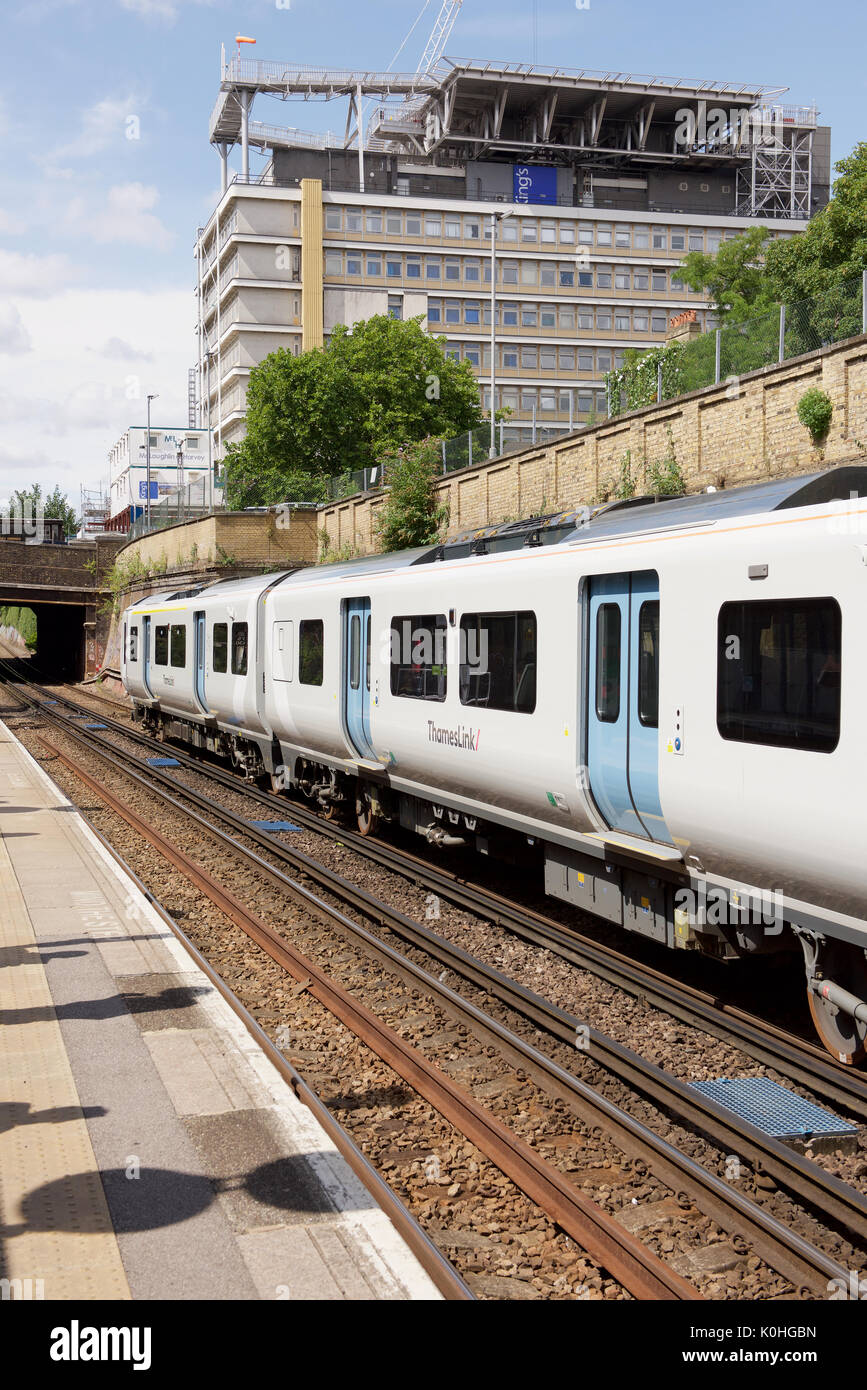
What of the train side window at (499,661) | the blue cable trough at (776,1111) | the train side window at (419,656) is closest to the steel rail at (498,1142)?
the blue cable trough at (776,1111)

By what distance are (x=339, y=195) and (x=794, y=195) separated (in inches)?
1214

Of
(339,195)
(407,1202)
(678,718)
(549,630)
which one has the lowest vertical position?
(407,1202)

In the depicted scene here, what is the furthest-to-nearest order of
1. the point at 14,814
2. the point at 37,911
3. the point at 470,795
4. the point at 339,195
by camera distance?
the point at 339,195 < the point at 14,814 < the point at 470,795 < the point at 37,911

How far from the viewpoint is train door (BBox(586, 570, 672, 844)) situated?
859 centimetres

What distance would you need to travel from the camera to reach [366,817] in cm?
1602

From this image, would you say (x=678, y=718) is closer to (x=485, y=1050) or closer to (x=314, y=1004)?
(x=485, y=1050)

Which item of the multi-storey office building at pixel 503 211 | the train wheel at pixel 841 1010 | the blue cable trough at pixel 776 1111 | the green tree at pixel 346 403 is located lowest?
the blue cable trough at pixel 776 1111

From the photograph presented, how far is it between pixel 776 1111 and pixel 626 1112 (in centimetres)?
82

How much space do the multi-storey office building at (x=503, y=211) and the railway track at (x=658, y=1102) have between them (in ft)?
207

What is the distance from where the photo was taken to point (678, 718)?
8156mm

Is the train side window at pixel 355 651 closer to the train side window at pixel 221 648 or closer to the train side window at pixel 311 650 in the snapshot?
the train side window at pixel 311 650

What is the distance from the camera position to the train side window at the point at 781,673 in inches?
263

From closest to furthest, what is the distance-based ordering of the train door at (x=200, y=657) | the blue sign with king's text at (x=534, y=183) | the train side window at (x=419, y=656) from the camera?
the train side window at (x=419, y=656)
the train door at (x=200, y=657)
the blue sign with king's text at (x=534, y=183)

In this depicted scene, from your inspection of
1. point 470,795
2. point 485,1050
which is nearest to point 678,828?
point 485,1050
